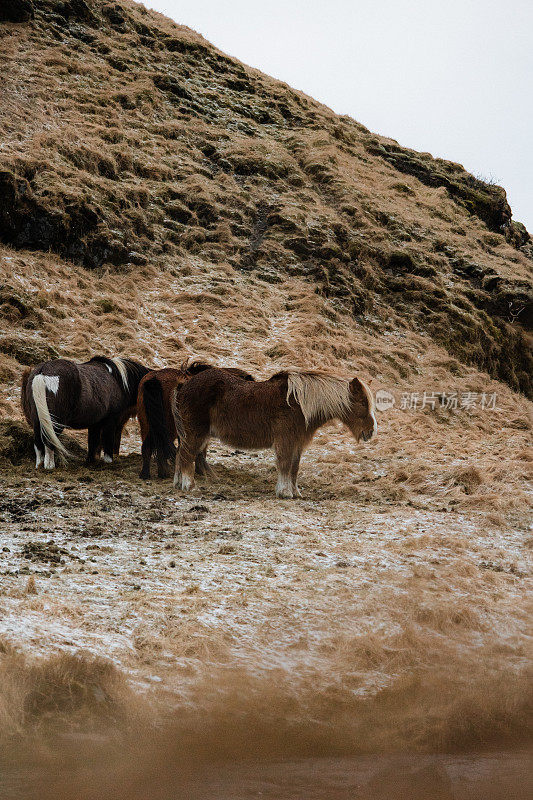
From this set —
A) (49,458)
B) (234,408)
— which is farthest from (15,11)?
(234,408)

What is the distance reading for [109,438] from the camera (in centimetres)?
990

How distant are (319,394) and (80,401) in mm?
3408

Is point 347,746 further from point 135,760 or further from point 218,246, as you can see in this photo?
point 218,246

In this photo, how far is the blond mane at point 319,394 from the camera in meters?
8.07

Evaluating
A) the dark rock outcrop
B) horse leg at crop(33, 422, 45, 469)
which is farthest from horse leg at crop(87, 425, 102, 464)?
the dark rock outcrop

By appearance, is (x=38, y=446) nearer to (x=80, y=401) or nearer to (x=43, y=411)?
(x=43, y=411)

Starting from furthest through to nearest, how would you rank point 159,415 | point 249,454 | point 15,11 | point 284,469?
point 15,11 < point 249,454 < point 159,415 < point 284,469

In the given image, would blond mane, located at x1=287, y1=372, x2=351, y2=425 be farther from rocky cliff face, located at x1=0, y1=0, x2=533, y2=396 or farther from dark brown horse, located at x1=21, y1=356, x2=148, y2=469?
rocky cliff face, located at x1=0, y1=0, x2=533, y2=396

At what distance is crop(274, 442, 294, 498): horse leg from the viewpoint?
8.07 meters

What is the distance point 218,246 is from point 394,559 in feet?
54.2

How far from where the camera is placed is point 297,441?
8.15 metres

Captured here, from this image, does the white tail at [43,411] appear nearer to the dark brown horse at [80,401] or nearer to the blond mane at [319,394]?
the dark brown horse at [80,401]

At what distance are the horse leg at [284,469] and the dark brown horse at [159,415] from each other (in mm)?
1345

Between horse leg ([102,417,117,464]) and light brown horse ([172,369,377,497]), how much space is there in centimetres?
186
